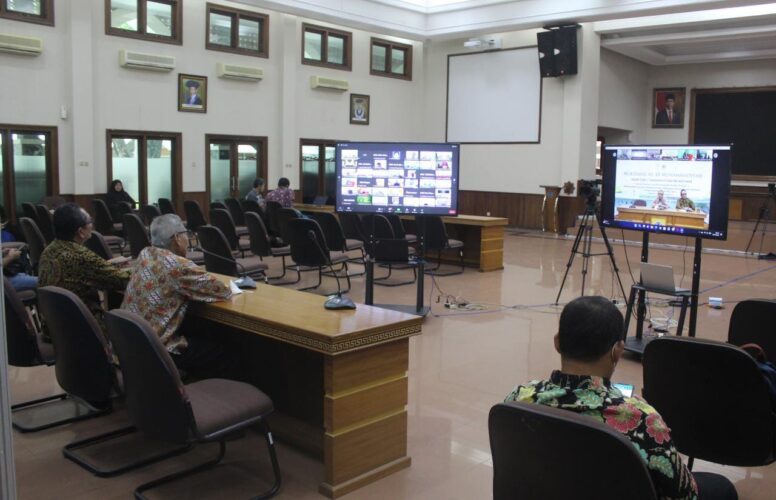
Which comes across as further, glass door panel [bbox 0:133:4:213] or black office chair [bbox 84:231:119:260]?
glass door panel [bbox 0:133:4:213]

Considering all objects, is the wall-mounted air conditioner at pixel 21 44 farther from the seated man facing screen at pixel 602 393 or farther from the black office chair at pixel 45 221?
the seated man facing screen at pixel 602 393

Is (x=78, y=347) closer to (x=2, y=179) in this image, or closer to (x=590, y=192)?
(x=590, y=192)

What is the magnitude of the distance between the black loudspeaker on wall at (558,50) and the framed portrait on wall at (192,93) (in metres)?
6.50

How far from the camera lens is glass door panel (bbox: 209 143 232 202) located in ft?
43.0

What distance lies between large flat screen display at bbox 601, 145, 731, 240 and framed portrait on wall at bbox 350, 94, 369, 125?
10.5 meters

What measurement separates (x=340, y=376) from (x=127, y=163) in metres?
10.2

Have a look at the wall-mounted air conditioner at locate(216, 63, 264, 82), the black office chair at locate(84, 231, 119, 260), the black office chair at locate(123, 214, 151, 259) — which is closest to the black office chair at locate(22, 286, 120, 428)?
the black office chair at locate(84, 231, 119, 260)

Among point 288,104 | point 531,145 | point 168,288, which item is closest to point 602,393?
point 168,288

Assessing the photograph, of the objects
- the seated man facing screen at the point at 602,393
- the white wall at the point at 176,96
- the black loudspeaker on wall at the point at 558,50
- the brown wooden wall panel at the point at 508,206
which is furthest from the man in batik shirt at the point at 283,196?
the seated man facing screen at the point at 602,393

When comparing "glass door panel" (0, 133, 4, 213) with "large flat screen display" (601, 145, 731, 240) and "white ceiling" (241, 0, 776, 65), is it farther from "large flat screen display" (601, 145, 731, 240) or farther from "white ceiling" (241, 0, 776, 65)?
"large flat screen display" (601, 145, 731, 240)

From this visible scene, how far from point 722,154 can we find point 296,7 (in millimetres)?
9936

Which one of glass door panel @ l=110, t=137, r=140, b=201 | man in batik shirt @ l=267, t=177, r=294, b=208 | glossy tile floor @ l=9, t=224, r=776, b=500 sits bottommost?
glossy tile floor @ l=9, t=224, r=776, b=500

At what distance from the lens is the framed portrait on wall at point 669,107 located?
54.0 feet

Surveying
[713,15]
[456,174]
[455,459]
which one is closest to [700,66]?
[713,15]
